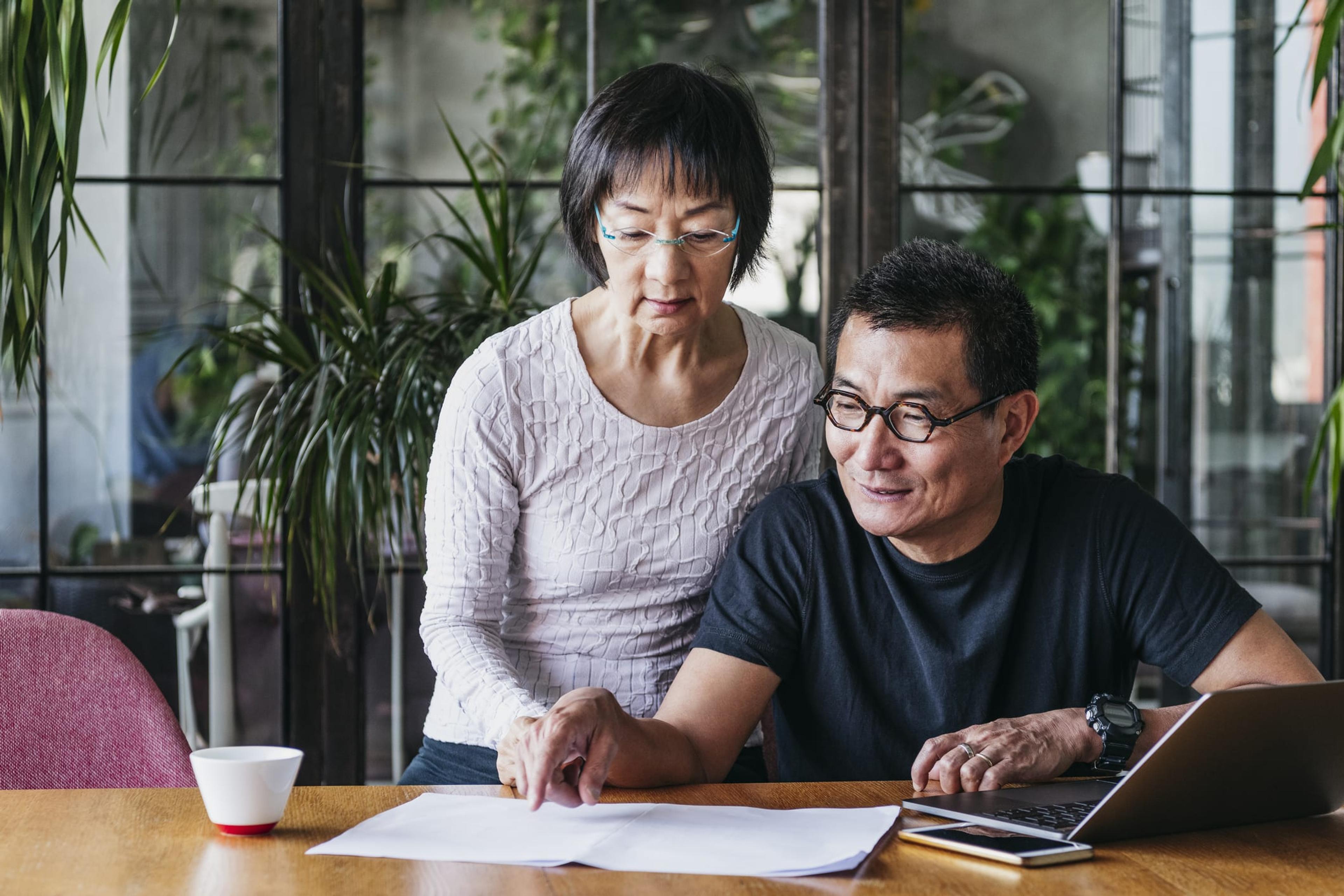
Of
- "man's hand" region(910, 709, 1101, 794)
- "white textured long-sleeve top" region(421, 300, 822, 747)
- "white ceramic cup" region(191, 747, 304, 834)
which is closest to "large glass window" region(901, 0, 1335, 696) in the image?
"white textured long-sleeve top" region(421, 300, 822, 747)

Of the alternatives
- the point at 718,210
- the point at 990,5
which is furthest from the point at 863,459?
the point at 990,5

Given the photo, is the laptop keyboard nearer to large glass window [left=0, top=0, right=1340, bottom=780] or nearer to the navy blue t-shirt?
the navy blue t-shirt

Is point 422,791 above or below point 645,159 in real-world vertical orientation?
below

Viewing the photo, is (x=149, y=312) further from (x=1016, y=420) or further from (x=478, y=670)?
(x=1016, y=420)

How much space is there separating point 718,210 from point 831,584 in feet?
1.64

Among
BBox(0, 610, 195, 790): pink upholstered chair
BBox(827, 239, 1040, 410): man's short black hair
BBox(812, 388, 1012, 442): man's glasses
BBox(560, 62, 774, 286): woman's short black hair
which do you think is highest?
BBox(560, 62, 774, 286): woman's short black hair

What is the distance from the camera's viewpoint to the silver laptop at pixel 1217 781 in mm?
1094

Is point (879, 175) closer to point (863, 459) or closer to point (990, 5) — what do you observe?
point (990, 5)

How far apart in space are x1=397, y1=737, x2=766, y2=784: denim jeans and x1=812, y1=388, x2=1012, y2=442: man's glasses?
0.50 meters

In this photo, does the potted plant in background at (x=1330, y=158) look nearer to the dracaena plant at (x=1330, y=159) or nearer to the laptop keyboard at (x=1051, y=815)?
the dracaena plant at (x=1330, y=159)

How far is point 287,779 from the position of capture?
1.16 meters

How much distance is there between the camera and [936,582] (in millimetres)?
1649

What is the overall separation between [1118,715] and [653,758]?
52 centimetres

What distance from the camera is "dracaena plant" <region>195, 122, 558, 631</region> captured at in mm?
2484
